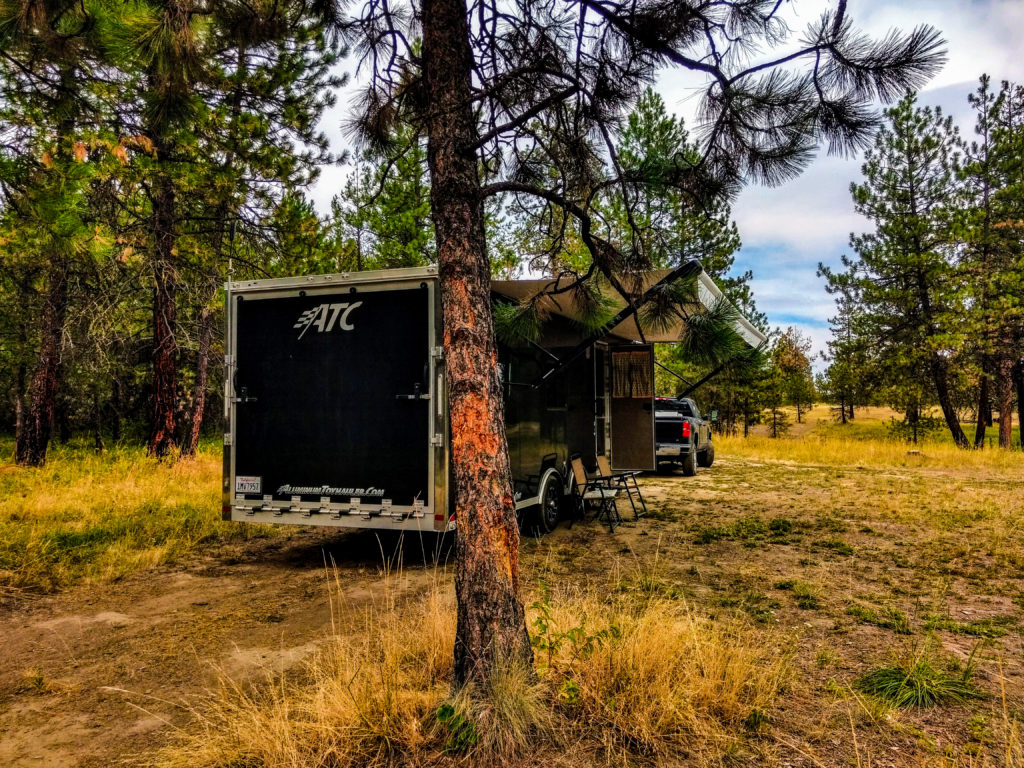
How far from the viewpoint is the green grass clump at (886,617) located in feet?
13.1

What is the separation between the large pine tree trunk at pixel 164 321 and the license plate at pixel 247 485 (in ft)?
18.8

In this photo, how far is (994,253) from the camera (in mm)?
20266

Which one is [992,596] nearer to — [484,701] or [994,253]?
[484,701]

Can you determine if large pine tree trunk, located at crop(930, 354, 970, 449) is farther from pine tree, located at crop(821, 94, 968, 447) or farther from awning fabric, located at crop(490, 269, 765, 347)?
awning fabric, located at crop(490, 269, 765, 347)

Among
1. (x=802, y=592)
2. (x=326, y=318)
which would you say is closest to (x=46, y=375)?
(x=326, y=318)

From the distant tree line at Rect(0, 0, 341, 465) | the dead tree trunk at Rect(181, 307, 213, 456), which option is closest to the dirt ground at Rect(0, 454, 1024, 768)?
the distant tree line at Rect(0, 0, 341, 465)

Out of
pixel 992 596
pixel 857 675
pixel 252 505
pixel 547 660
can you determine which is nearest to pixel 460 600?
pixel 547 660

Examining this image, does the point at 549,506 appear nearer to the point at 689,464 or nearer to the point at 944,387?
the point at 689,464

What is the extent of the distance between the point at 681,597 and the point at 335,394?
3361mm

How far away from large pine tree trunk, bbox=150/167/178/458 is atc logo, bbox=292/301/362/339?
569 centimetres

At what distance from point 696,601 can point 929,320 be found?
67.8 feet

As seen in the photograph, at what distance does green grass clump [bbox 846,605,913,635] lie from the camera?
157 inches

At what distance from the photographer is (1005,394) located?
20.6m

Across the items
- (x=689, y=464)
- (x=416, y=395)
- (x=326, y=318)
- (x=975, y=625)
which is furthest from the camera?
(x=689, y=464)
